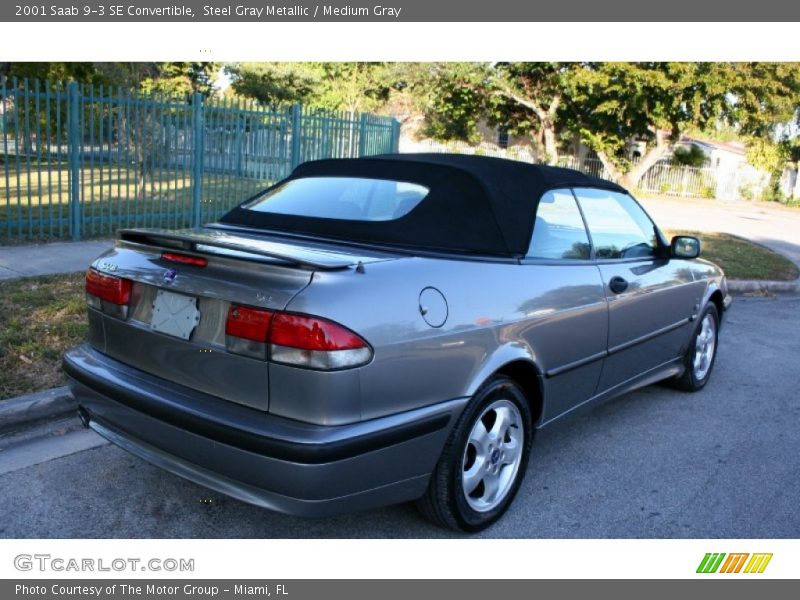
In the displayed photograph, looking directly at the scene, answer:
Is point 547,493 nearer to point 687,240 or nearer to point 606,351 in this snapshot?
point 606,351

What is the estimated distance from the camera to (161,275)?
2910 millimetres

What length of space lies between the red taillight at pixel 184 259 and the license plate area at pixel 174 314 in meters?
0.13

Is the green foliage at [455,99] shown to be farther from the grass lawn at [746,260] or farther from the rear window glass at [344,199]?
the rear window glass at [344,199]

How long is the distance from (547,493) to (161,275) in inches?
85.5

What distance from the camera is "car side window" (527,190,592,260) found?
3.69m

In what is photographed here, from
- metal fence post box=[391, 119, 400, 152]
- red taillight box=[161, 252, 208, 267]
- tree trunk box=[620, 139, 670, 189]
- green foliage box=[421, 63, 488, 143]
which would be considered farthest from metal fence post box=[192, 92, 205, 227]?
green foliage box=[421, 63, 488, 143]

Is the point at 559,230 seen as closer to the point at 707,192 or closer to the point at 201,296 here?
the point at 201,296

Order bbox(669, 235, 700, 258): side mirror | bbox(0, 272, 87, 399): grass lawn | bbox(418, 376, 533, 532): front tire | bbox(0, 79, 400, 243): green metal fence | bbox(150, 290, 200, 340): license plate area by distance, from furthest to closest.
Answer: bbox(0, 79, 400, 243): green metal fence → bbox(669, 235, 700, 258): side mirror → bbox(0, 272, 87, 399): grass lawn → bbox(418, 376, 533, 532): front tire → bbox(150, 290, 200, 340): license plate area

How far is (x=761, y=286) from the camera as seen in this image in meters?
9.98

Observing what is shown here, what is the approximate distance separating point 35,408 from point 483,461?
2569 mm

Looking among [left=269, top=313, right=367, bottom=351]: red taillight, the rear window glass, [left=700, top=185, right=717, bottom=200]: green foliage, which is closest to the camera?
[left=269, top=313, right=367, bottom=351]: red taillight

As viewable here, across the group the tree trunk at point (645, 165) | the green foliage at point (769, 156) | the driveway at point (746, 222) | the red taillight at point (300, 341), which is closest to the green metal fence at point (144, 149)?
the red taillight at point (300, 341)

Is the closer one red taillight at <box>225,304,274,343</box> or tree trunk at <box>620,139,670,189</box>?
red taillight at <box>225,304,274,343</box>

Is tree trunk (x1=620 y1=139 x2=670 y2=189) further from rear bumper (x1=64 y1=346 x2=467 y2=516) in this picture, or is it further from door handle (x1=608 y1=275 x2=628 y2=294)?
rear bumper (x1=64 y1=346 x2=467 y2=516)
